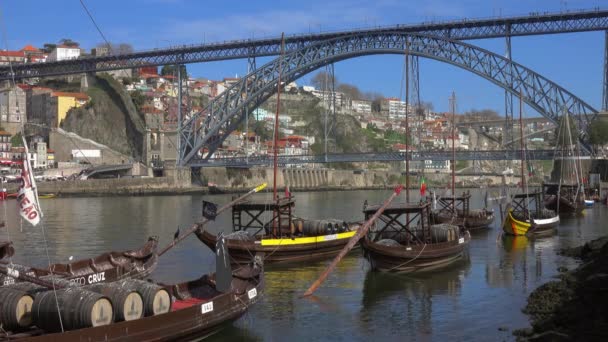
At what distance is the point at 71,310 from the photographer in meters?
14.2

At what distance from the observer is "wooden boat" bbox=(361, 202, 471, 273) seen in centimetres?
2575

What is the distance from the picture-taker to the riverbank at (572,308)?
14969mm

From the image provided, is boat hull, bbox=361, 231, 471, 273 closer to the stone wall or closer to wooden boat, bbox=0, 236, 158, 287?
wooden boat, bbox=0, 236, 158, 287

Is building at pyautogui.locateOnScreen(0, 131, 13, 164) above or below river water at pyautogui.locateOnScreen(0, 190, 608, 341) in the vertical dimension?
above

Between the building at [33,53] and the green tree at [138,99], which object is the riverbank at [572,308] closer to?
the green tree at [138,99]

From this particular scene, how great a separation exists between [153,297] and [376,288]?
9999 mm

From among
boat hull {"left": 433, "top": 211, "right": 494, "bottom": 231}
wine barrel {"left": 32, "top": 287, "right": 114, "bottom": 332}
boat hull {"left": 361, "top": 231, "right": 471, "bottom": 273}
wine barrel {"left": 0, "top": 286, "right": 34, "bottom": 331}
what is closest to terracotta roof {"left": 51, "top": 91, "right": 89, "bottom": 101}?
boat hull {"left": 433, "top": 211, "right": 494, "bottom": 231}

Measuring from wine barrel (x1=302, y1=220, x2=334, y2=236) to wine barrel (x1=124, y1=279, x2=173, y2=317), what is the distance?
48.2ft

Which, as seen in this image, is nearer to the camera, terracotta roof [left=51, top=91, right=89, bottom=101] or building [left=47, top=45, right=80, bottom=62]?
terracotta roof [left=51, top=91, right=89, bottom=101]

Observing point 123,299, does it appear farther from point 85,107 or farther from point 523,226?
point 85,107

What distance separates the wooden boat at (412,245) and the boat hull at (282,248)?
2027 millimetres

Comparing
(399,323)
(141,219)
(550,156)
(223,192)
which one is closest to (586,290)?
(399,323)

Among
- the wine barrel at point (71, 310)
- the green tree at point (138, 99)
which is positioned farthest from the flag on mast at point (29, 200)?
the green tree at point (138, 99)

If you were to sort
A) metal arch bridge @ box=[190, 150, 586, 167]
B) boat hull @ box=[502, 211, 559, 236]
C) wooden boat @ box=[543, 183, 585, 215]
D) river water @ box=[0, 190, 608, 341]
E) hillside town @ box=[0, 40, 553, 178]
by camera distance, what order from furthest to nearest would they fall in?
hillside town @ box=[0, 40, 553, 178] < metal arch bridge @ box=[190, 150, 586, 167] < wooden boat @ box=[543, 183, 585, 215] < boat hull @ box=[502, 211, 559, 236] < river water @ box=[0, 190, 608, 341]
